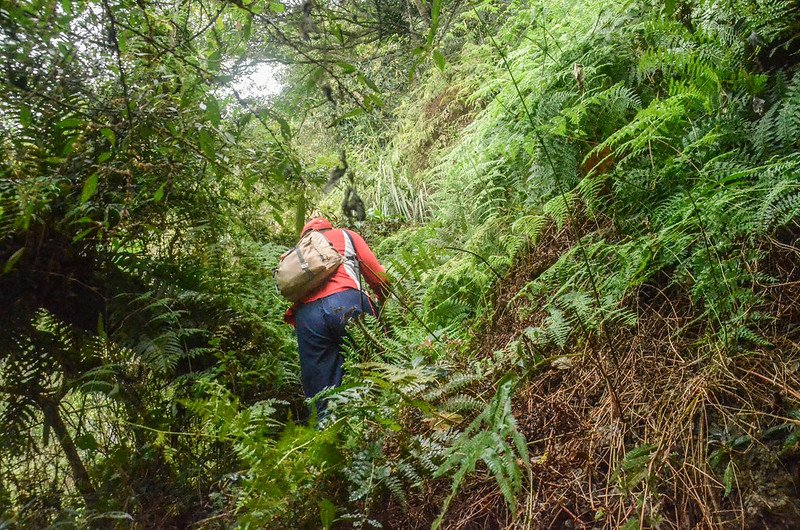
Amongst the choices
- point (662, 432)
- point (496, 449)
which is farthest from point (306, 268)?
point (662, 432)

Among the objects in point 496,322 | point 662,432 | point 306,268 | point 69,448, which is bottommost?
point 662,432

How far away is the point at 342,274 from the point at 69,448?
2056 millimetres

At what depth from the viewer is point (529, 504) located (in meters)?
1.88

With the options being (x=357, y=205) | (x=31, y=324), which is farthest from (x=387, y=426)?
(x=31, y=324)

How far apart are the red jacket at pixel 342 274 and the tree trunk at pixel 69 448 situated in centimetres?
157

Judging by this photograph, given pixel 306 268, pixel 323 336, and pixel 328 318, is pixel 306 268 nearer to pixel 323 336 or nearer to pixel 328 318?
pixel 328 318

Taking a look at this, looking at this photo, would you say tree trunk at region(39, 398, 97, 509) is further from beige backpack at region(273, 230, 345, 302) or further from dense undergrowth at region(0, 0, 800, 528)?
beige backpack at region(273, 230, 345, 302)

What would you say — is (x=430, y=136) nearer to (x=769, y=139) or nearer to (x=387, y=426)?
(x=769, y=139)

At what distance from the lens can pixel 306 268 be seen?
377cm

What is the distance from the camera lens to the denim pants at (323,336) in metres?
3.76

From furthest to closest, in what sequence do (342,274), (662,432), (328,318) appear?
1. (342,274)
2. (328,318)
3. (662,432)

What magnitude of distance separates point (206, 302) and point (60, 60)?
2.06 m

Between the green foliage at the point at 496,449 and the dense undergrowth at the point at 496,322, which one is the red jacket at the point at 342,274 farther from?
the green foliage at the point at 496,449

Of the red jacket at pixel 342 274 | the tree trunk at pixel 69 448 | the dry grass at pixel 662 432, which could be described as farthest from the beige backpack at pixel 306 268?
the dry grass at pixel 662 432
